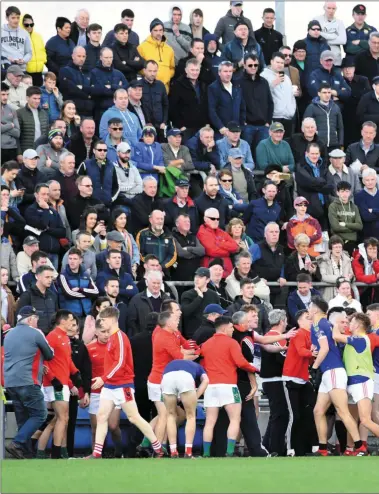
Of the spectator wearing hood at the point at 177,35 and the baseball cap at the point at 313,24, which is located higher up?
the baseball cap at the point at 313,24

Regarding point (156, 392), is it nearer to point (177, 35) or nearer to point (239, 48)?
point (239, 48)

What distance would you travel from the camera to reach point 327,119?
23.3 meters

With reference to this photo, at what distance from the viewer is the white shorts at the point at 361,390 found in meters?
16.5

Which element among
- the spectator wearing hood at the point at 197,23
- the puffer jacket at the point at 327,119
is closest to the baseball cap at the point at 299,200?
the puffer jacket at the point at 327,119

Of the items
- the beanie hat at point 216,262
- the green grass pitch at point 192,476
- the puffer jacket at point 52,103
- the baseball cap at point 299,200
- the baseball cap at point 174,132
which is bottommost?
the green grass pitch at point 192,476

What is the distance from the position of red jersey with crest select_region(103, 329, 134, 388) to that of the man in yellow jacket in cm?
847

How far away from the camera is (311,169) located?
22078 millimetres

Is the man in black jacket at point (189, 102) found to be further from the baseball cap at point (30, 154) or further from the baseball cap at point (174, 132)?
the baseball cap at point (30, 154)

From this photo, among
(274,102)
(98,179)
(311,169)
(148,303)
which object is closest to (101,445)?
(148,303)

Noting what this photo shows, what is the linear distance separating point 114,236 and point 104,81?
4.00 meters

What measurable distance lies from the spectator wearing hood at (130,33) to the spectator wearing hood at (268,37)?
2.60 metres

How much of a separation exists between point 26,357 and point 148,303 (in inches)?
106

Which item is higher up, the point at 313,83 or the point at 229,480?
the point at 313,83

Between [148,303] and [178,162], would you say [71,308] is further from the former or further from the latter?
[178,162]
